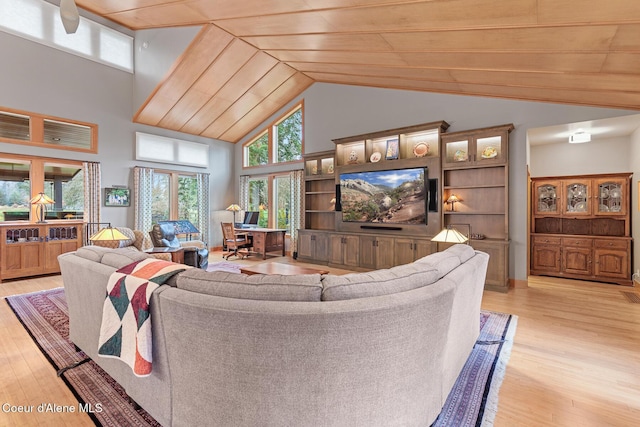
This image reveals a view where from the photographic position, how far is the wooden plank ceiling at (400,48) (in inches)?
103

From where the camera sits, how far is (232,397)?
1333mm

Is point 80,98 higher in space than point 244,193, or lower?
higher

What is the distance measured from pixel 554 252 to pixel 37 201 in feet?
31.0

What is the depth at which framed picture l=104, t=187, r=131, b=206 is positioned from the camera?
22.4ft

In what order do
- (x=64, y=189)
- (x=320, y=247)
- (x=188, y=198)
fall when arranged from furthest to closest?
(x=188, y=198) → (x=320, y=247) → (x=64, y=189)

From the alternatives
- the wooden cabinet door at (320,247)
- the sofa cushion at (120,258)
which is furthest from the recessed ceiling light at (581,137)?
the sofa cushion at (120,258)

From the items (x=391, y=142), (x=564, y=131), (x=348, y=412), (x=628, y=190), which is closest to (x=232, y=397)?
(x=348, y=412)

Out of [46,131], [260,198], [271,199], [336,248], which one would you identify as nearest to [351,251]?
[336,248]

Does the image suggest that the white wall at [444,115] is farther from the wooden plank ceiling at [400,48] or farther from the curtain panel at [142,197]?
the curtain panel at [142,197]

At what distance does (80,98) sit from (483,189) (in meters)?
8.12

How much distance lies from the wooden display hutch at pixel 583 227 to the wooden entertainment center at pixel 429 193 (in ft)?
5.02

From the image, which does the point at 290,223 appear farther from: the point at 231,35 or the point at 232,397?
the point at 232,397

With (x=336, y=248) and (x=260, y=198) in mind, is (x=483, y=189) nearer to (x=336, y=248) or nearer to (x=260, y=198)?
(x=336, y=248)

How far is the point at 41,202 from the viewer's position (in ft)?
17.7
